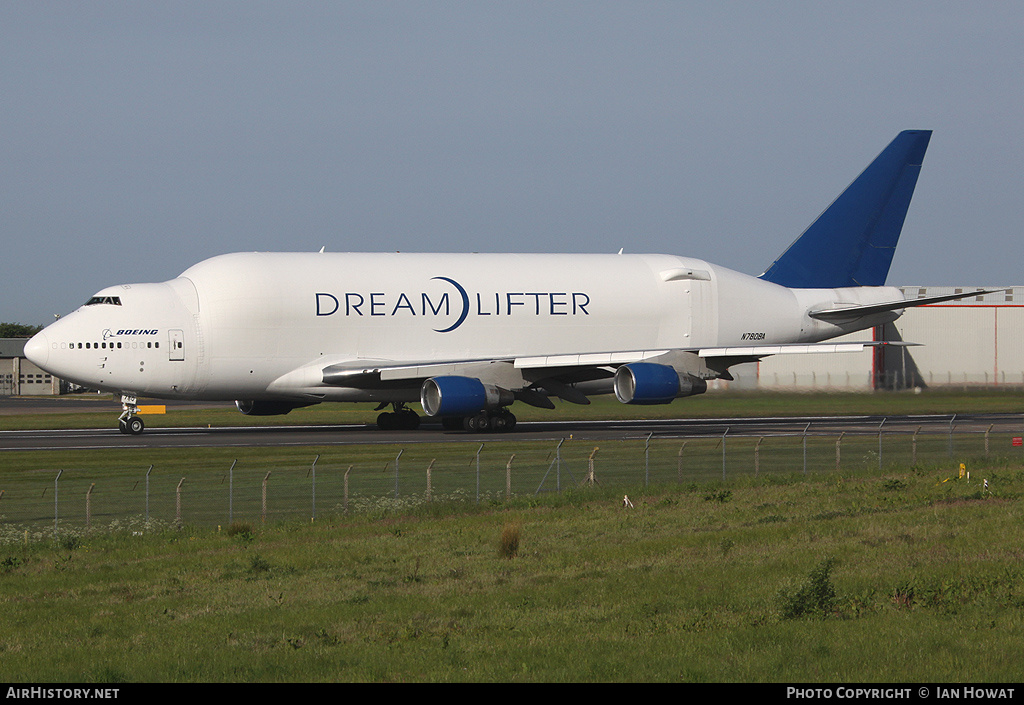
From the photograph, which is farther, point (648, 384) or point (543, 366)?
point (543, 366)

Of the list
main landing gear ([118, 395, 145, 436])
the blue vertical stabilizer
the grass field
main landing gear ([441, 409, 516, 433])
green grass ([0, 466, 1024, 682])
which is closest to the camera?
green grass ([0, 466, 1024, 682])

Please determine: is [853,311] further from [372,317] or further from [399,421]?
[372,317]

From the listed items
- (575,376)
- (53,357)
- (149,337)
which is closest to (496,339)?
(575,376)

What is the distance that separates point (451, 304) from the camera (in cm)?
4741

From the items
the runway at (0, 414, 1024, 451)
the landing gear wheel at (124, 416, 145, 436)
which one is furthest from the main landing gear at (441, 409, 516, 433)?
the landing gear wheel at (124, 416, 145, 436)

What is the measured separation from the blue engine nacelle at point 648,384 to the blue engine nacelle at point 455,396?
4912 millimetres

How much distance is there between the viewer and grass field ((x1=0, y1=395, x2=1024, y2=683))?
12812 millimetres

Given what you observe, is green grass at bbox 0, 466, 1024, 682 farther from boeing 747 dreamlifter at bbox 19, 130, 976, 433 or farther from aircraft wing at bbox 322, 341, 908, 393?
boeing 747 dreamlifter at bbox 19, 130, 976, 433

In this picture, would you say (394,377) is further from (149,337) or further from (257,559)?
(257,559)

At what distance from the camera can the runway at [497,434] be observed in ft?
135

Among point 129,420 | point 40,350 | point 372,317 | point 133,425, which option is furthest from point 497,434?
point 40,350

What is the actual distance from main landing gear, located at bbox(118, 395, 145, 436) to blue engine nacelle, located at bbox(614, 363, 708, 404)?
60.4 ft

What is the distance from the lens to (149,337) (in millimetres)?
43281

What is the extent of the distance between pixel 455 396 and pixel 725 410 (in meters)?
20.8
